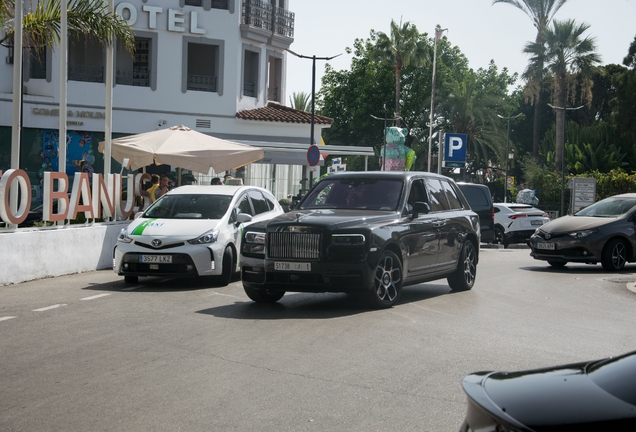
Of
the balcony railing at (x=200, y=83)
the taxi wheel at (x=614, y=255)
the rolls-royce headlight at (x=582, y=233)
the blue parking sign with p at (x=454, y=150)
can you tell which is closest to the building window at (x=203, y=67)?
the balcony railing at (x=200, y=83)

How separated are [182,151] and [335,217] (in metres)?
10.3

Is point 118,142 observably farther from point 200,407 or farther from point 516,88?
point 516,88

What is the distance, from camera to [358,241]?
1116cm

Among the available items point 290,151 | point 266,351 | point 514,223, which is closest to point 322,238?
point 266,351

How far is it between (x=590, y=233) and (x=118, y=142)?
10.8 m

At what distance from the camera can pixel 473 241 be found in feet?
47.9

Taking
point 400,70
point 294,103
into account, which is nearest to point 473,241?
point 400,70

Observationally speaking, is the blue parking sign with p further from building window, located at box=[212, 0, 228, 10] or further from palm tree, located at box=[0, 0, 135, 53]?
palm tree, located at box=[0, 0, 135, 53]

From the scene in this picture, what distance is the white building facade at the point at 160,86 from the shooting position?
119ft

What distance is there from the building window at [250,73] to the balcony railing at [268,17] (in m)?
1.33

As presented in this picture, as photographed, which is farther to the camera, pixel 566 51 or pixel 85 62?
pixel 566 51

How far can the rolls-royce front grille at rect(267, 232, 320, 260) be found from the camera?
11.2 metres

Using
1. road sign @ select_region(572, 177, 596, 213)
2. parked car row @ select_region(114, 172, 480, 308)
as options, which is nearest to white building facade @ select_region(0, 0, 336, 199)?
road sign @ select_region(572, 177, 596, 213)

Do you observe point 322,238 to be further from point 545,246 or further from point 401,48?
point 401,48
